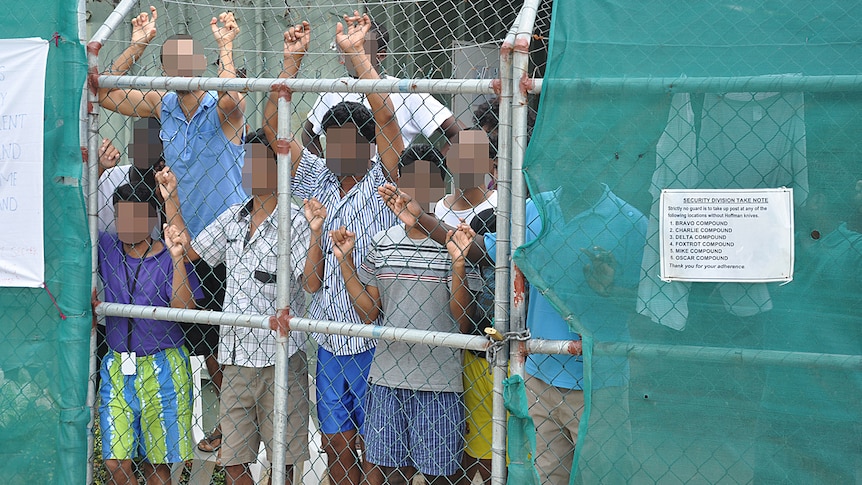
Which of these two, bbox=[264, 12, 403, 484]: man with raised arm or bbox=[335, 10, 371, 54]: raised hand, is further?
bbox=[264, 12, 403, 484]: man with raised arm

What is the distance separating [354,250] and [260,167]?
0.53m

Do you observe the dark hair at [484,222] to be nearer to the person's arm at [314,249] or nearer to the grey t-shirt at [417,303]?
the grey t-shirt at [417,303]

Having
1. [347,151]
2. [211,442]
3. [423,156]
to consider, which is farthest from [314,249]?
[211,442]

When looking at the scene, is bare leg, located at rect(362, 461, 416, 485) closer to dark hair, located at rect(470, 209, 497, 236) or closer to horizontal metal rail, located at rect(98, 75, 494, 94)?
dark hair, located at rect(470, 209, 497, 236)

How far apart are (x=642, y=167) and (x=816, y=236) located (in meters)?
0.58

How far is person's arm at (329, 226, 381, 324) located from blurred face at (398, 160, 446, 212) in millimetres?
292

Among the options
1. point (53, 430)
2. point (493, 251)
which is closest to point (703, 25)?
point (493, 251)

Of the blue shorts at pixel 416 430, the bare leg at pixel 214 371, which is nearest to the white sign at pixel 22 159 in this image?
the bare leg at pixel 214 371

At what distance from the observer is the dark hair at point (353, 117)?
409 centimetres

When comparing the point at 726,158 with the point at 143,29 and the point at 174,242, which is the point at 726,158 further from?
the point at 143,29

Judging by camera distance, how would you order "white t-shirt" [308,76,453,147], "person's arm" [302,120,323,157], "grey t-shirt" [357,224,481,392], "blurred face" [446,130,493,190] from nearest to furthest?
"blurred face" [446,130,493,190], "grey t-shirt" [357,224,481,392], "white t-shirt" [308,76,453,147], "person's arm" [302,120,323,157]

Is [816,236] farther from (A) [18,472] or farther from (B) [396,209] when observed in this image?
(A) [18,472]

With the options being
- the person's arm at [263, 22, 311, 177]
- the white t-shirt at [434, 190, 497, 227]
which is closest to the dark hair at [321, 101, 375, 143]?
the person's arm at [263, 22, 311, 177]

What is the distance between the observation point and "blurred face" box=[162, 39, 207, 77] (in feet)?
12.6
